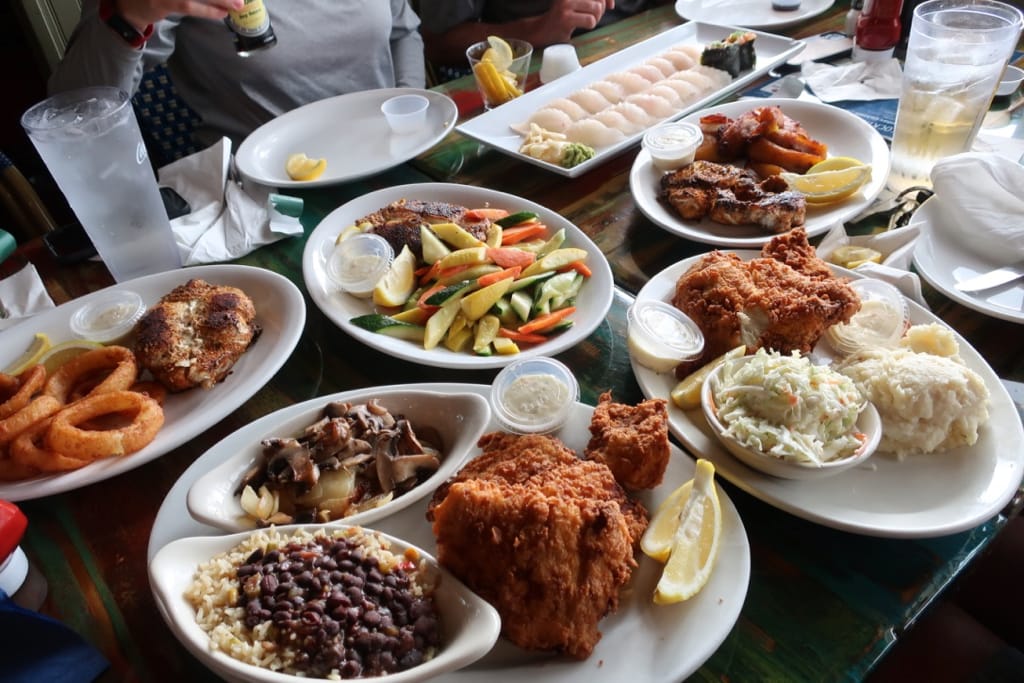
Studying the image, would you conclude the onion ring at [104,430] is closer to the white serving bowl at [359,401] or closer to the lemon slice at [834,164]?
the white serving bowl at [359,401]

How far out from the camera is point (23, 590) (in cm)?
141

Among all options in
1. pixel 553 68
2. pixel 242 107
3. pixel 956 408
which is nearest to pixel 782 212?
pixel 956 408

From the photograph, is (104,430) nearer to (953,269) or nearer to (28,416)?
(28,416)

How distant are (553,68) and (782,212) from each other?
1.58m

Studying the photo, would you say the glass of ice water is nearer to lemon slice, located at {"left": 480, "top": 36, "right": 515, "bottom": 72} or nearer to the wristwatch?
the wristwatch

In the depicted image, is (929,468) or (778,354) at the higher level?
(778,354)

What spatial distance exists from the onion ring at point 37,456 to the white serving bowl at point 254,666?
495 mm

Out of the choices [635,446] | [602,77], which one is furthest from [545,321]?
[602,77]

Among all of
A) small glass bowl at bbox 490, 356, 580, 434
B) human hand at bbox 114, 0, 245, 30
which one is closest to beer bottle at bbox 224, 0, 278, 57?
human hand at bbox 114, 0, 245, 30

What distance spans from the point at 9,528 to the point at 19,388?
549mm

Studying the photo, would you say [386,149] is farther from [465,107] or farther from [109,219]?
[109,219]

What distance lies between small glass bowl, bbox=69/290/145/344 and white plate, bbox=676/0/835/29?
130 inches

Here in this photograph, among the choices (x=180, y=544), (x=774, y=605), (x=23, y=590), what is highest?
(x=180, y=544)

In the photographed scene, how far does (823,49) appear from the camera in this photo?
3.38 meters
